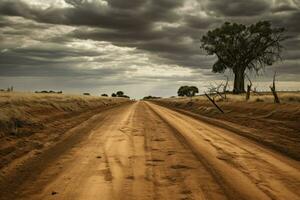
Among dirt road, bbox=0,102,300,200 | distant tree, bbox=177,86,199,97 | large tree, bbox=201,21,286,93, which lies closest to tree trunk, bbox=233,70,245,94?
large tree, bbox=201,21,286,93

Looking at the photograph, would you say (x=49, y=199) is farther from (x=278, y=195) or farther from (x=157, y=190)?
(x=278, y=195)

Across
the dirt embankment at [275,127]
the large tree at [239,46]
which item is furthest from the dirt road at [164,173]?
the large tree at [239,46]

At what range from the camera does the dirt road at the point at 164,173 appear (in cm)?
625

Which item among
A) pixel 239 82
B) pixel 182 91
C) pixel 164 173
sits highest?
pixel 239 82

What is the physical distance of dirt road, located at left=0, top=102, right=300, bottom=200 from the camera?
6250 mm

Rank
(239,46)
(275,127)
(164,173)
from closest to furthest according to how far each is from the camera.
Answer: (164,173) → (275,127) → (239,46)

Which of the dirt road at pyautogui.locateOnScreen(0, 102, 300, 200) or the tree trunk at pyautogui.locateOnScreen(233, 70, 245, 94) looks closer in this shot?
the dirt road at pyautogui.locateOnScreen(0, 102, 300, 200)

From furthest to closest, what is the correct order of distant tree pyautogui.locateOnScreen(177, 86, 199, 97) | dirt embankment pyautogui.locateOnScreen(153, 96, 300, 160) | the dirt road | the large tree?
distant tree pyautogui.locateOnScreen(177, 86, 199, 97), the large tree, dirt embankment pyautogui.locateOnScreen(153, 96, 300, 160), the dirt road

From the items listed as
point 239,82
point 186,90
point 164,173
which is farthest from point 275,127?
point 186,90

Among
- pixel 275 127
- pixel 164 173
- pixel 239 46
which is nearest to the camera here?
pixel 164 173

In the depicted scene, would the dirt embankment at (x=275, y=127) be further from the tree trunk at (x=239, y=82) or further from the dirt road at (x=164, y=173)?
the tree trunk at (x=239, y=82)

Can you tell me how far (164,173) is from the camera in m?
7.63

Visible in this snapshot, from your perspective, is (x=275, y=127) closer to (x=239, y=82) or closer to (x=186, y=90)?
(x=239, y=82)

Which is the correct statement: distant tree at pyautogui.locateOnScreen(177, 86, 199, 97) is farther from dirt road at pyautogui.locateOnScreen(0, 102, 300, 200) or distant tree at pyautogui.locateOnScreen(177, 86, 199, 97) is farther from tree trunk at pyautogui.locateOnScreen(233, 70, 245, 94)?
dirt road at pyautogui.locateOnScreen(0, 102, 300, 200)
